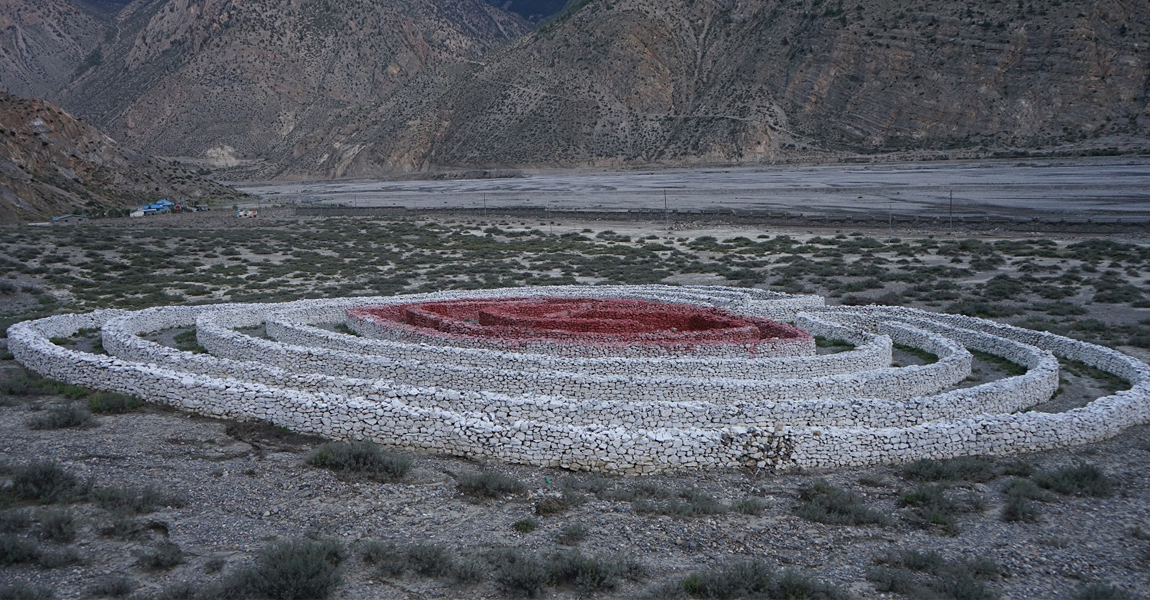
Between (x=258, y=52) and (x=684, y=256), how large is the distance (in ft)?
458

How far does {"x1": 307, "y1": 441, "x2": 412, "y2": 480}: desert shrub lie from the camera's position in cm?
1142

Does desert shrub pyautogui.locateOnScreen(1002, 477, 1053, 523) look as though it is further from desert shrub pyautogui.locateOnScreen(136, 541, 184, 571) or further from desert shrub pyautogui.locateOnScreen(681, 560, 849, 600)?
desert shrub pyautogui.locateOnScreen(136, 541, 184, 571)

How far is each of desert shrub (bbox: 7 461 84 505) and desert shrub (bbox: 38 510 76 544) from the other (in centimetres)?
90

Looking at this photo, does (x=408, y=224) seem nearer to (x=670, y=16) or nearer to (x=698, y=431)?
(x=698, y=431)

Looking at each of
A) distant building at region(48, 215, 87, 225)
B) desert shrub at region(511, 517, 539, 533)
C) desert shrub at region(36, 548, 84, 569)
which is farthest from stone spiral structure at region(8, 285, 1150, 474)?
distant building at region(48, 215, 87, 225)

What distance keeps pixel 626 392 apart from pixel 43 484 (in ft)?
28.2

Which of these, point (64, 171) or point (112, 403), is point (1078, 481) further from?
point (64, 171)

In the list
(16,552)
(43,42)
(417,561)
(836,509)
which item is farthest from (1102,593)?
(43,42)

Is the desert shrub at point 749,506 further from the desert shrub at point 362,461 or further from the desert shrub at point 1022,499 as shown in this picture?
the desert shrub at point 362,461

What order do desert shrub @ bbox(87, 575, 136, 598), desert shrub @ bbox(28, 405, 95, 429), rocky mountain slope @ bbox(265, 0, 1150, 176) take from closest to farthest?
desert shrub @ bbox(87, 575, 136, 598), desert shrub @ bbox(28, 405, 95, 429), rocky mountain slope @ bbox(265, 0, 1150, 176)

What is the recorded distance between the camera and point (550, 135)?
385 feet

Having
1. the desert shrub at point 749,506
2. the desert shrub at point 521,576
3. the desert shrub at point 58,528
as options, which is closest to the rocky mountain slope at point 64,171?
the desert shrub at point 58,528

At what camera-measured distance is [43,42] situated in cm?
18275

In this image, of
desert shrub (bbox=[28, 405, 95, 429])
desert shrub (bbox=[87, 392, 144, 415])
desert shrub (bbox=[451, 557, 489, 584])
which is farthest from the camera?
desert shrub (bbox=[87, 392, 144, 415])
